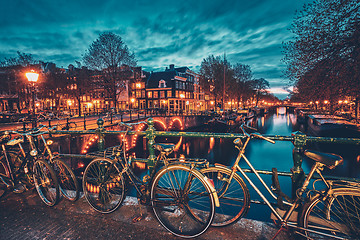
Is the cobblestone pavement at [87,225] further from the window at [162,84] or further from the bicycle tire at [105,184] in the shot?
the window at [162,84]

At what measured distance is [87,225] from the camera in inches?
97.0

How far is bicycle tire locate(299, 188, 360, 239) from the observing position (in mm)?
1765

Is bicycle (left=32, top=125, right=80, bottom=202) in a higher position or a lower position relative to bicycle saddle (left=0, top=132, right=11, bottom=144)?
lower

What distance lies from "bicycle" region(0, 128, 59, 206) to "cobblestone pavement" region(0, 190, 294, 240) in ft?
0.94

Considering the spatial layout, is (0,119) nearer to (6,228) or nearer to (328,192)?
(6,228)

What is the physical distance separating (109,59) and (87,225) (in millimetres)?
25573

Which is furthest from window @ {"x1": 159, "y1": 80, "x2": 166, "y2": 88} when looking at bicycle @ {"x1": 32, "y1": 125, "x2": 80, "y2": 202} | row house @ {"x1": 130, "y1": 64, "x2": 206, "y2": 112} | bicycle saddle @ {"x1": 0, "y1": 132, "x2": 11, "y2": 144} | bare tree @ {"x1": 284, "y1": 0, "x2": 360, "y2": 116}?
bicycle @ {"x1": 32, "y1": 125, "x2": 80, "y2": 202}

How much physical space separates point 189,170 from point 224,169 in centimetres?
43

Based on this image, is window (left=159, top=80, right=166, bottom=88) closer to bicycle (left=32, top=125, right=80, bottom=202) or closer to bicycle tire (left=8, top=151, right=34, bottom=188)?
bicycle tire (left=8, top=151, right=34, bottom=188)

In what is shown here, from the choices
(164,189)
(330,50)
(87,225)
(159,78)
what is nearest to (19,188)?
(87,225)

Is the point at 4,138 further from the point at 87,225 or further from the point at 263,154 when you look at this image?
the point at 263,154

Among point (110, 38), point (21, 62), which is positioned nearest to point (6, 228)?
point (110, 38)

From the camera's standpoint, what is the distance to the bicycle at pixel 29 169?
309cm

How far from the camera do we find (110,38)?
78.9ft
